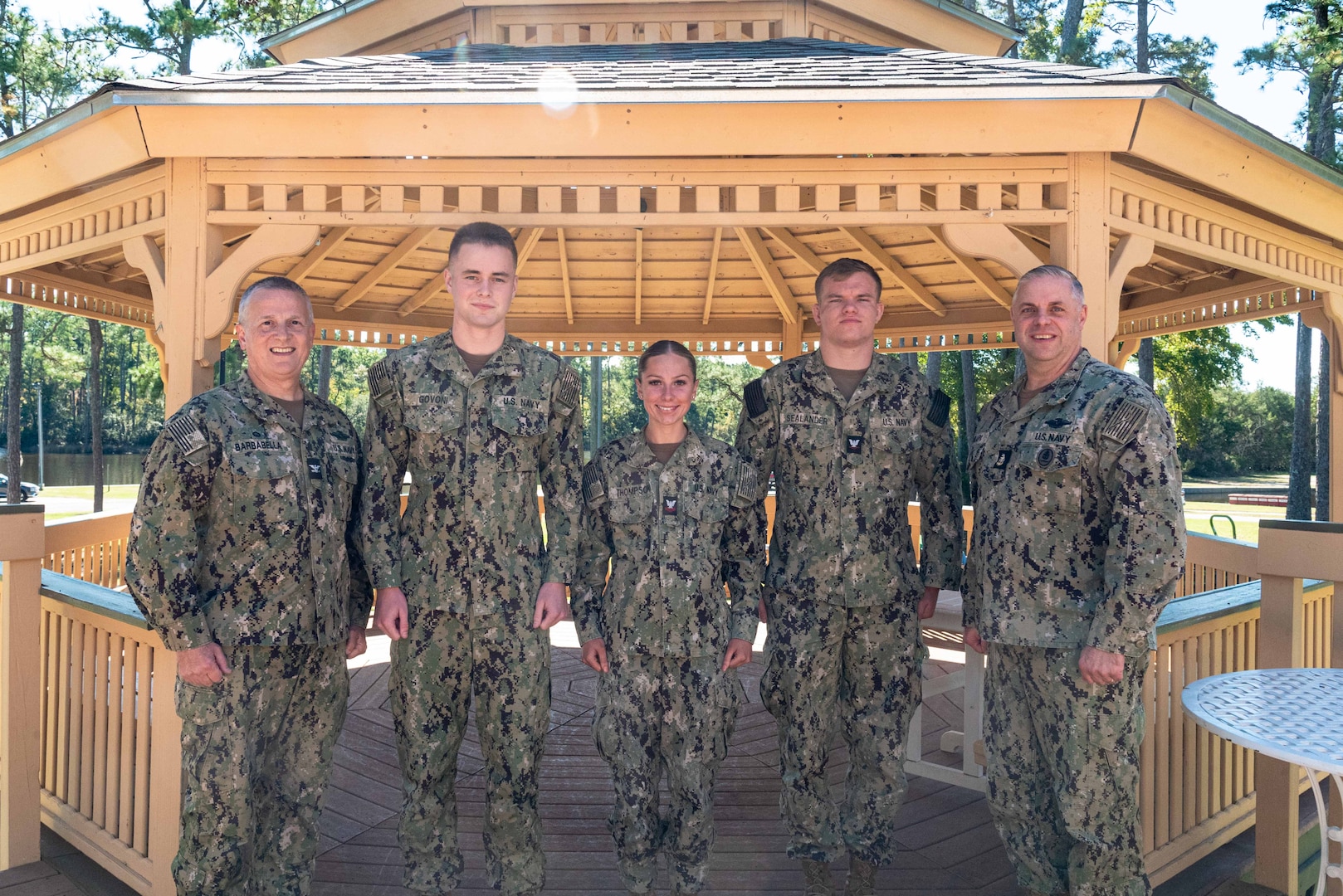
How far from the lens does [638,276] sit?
22.4 ft

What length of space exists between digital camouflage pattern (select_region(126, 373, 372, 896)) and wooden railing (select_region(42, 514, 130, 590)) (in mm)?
2240

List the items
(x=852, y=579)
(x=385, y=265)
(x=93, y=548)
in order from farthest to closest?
(x=385, y=265)
(x=93, y=548)
(x=852, y=579)

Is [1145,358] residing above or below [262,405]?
above

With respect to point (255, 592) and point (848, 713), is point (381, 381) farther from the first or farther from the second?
point (848, 713)

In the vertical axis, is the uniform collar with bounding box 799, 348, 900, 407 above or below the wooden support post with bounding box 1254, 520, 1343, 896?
above

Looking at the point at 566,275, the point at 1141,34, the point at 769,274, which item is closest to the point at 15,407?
the point at 566,275

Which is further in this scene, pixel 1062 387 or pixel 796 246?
pixel 796 246

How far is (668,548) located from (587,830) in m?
1.73

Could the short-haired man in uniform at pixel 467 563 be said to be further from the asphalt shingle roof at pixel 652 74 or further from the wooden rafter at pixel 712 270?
the wooden rafter at pixel 712 270

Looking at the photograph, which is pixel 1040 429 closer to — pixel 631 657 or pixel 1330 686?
pixel 1330 686

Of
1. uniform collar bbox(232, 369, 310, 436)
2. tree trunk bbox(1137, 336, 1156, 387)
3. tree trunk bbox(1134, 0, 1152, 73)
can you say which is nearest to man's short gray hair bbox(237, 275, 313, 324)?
uniform collar bbox(232, 369, 310, 436)

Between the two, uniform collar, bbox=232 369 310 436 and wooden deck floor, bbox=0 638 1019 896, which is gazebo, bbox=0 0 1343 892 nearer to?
uniform collar, bbox=232 369 310 436

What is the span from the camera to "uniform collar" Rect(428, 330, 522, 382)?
290 centimetres

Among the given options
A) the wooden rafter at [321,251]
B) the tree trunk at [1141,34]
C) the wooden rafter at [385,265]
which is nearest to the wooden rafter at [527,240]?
the wooden rafter at [385,265]
